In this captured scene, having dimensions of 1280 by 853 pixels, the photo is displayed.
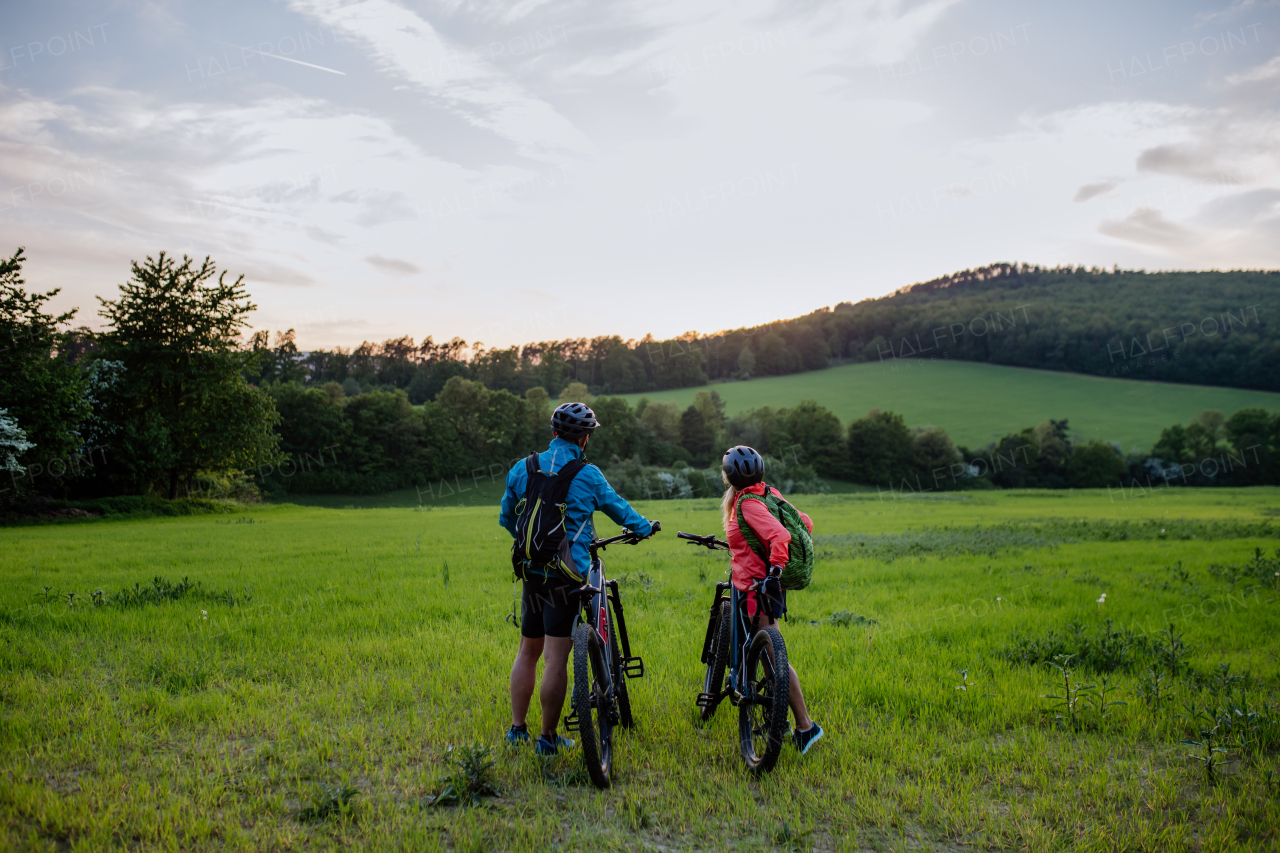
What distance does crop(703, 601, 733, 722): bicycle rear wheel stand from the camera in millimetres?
4918

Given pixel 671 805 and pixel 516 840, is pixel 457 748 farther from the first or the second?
pixel 671 805

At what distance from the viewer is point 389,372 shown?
9688 centimetres

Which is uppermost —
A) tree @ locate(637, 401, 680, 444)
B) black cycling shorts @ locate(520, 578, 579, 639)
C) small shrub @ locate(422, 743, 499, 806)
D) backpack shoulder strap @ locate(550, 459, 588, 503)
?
tree @ locate(637, 401, 680, 444)

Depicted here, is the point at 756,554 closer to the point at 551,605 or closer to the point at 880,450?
the point at 551,605

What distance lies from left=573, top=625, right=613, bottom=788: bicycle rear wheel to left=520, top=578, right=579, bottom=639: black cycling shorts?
17cm

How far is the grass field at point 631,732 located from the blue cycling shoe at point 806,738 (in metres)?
0.15

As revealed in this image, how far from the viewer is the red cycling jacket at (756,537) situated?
4.41 metres

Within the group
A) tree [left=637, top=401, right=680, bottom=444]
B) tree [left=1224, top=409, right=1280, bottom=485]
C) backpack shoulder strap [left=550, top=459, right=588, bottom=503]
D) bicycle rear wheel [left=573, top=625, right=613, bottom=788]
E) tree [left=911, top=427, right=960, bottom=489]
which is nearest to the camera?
bicycle rear wheel [left=573, top=625, right=613, bottom=788]

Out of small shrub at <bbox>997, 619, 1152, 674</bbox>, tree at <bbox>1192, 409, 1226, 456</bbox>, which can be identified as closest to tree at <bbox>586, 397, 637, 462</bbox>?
tree at <bbox>1192, 409, 1226, 456</bbox>

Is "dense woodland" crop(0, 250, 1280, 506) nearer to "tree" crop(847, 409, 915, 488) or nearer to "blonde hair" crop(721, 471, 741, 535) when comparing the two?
"tree" crop(847, 409, 915, 488)

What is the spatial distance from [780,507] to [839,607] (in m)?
5.29

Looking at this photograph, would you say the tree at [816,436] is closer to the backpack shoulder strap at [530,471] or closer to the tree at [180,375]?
the tree at [180,375]

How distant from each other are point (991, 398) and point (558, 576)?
300 ft

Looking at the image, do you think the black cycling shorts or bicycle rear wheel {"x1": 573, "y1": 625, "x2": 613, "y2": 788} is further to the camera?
the black cycling shorts
